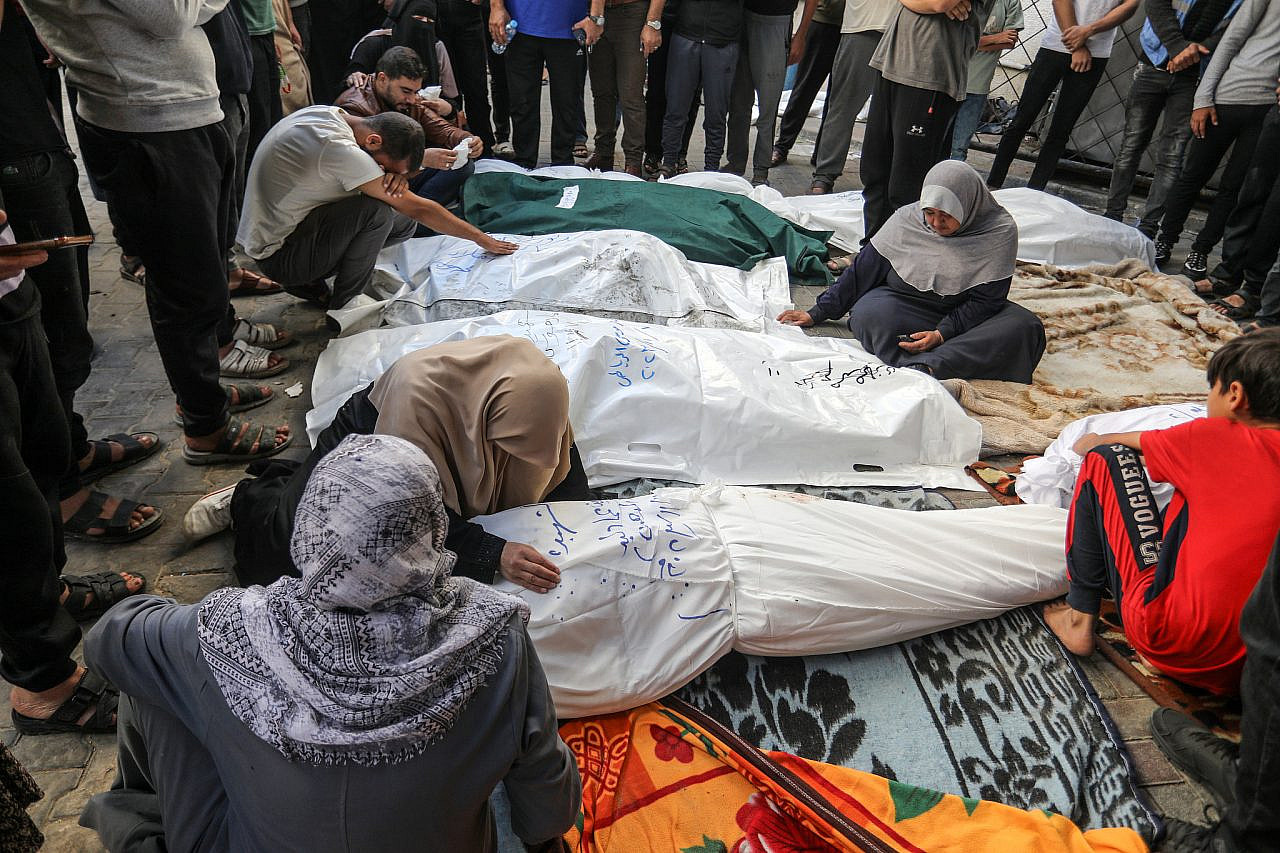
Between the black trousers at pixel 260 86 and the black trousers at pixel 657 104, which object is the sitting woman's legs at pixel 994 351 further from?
the black trousers at pixel 260 86

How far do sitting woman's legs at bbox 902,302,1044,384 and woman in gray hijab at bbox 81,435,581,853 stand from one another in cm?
236

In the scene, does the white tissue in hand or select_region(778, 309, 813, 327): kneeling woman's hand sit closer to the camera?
select_region(778, 309, 813, 327): kneeling woman's hand

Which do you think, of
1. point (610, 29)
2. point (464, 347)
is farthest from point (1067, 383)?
point (610, 29)

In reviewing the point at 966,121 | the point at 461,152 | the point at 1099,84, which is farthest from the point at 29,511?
the point at 1099,84

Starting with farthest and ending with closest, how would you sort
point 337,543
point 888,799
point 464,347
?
point 464,347, point 888,799, point 337,543

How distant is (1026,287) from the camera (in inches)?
157

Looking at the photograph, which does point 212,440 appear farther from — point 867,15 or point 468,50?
point 867,15

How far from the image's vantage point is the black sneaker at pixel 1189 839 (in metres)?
1.56

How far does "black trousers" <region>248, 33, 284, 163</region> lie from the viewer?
3.23m

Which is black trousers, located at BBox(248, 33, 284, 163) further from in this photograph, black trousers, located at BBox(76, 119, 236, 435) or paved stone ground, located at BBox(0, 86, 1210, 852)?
black trousers, located at BBox(76, 119, 236, 435)

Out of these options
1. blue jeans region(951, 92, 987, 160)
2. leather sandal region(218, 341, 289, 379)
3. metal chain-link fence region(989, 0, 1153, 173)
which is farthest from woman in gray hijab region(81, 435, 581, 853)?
metal chain-link fence region(989, 0, 1153, 173)

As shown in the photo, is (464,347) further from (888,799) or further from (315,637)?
(888,799)

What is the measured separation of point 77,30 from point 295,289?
4.71 feet

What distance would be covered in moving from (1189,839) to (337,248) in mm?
2994
